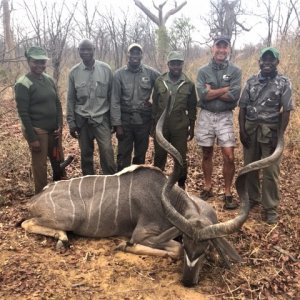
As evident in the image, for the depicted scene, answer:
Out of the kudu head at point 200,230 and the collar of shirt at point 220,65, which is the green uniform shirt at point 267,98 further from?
the kudu head at point 200,230

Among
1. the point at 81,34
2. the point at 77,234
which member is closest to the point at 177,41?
the point at 81,34

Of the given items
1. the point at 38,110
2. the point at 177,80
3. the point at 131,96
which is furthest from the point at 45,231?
the point at 177,80

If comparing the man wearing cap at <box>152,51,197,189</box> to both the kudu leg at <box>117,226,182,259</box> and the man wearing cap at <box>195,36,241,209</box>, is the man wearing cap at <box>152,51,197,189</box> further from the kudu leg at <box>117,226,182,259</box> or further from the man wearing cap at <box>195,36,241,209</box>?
the kudu leg at <box>117,226,182,259</box>

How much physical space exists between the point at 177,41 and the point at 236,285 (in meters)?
12.5

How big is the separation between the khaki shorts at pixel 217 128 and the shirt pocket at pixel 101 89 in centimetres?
124

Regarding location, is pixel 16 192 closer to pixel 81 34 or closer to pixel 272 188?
pixel 272 188

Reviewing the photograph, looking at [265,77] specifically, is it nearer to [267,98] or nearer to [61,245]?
[267,98]

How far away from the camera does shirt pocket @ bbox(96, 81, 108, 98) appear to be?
5.15m

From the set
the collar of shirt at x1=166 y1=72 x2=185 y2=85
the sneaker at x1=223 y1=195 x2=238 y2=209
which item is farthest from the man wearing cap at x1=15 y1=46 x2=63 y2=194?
the sneaker at x1=223 y1=195 x2=238 y2=209

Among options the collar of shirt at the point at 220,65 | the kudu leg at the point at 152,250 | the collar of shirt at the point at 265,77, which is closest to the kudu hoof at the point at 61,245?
the kudu leg at the point at 152,250

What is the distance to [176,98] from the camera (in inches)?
195

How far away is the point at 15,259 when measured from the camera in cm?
388

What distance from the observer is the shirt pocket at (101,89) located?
5148 millimetres

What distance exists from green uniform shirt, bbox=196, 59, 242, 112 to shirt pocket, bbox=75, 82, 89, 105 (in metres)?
1.39
